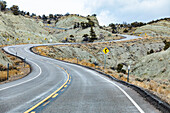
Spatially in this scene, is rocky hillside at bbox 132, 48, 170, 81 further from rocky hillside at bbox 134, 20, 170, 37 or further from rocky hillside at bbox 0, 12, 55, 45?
rocky hillside at bbox 134, 20, 170, 37

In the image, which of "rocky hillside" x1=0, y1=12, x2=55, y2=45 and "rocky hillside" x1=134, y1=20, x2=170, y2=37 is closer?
"rocky hillside" x1=0, y1=12, x2=55, y2=45

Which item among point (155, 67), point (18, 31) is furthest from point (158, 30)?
point (18, 31)

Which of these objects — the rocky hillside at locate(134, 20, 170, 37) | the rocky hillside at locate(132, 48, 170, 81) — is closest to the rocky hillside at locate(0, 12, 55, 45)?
the rocky hillside at locate(132, 48, 170, 81)

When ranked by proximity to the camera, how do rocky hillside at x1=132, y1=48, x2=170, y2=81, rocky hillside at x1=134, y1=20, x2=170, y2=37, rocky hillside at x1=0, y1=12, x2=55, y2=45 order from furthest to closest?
rocky hillside at x1=134, y1=20, x2=170, y2=37, rocky hillside at x1=0, y1=12, x2=55, y2=45, rocky hillside at x1=132, y1=48, x2=170, y2=81

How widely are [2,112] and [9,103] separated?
1.00m

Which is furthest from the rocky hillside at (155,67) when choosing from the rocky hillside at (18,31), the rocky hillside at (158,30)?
the rocky hillside at (158,30)

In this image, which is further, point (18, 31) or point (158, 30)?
point (158, 30)

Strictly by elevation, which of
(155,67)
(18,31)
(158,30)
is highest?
(158,30)

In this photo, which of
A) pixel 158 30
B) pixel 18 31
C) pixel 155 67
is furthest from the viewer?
pixel 158 30

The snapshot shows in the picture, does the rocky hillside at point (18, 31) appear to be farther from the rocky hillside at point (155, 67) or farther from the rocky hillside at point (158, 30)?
the rocky hillside at point (158, 30)

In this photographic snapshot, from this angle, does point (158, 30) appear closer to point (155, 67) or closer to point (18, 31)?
point (155, 67)

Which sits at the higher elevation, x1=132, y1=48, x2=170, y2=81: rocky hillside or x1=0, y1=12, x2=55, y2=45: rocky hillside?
x1=0, y1=12, x2=55, y2=45: rocky hillside

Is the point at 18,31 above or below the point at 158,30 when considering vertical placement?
below

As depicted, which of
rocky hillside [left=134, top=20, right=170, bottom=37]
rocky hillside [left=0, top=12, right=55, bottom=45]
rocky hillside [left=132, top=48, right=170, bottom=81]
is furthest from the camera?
rocky hillside [left=134, top=20, right=170, bottom=37]
